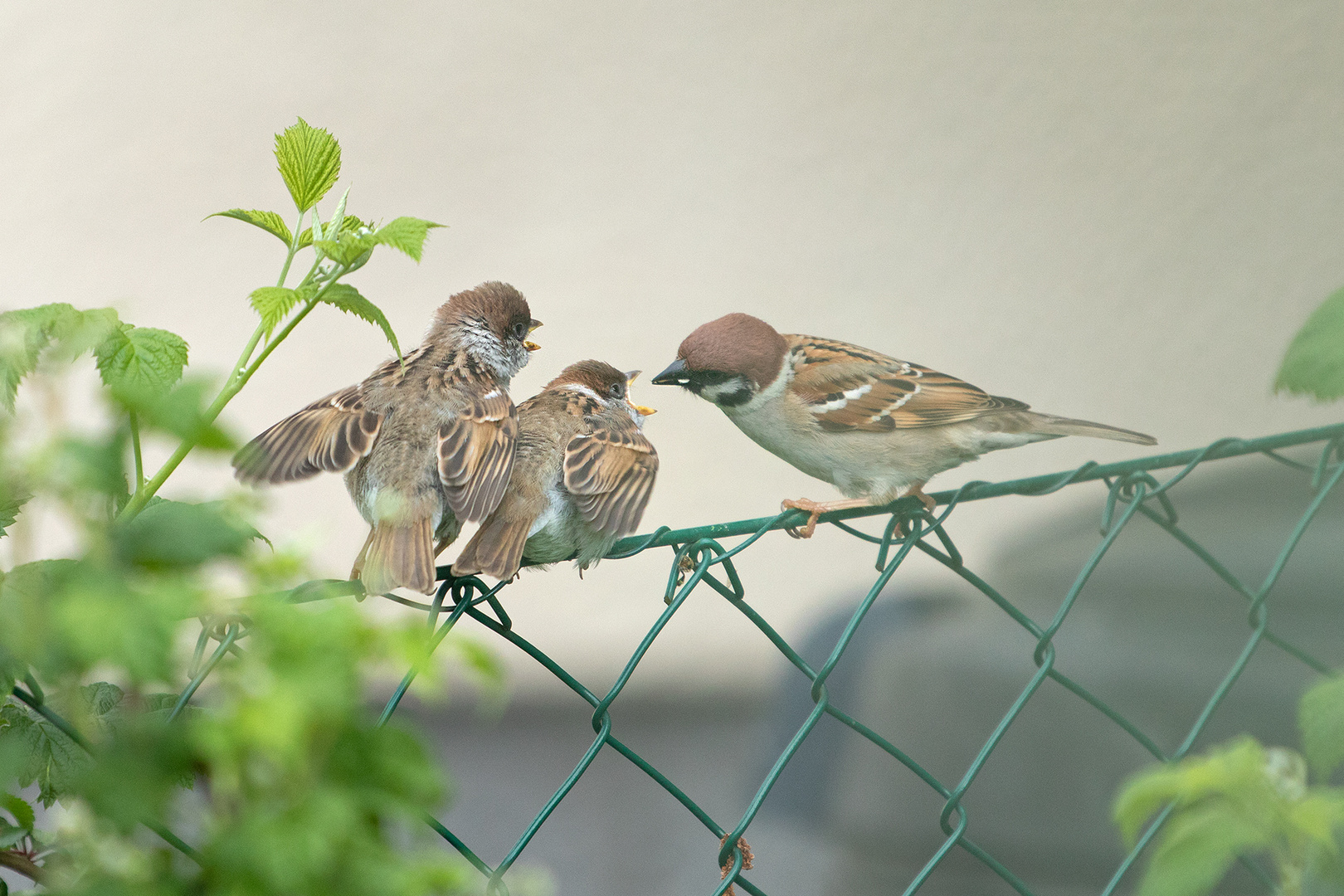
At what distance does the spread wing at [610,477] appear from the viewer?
802mm

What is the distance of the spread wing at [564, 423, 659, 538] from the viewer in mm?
802

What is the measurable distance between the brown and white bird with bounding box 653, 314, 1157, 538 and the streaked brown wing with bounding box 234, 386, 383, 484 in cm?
47

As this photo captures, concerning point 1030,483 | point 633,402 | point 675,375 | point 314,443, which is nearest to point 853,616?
point 1030,483

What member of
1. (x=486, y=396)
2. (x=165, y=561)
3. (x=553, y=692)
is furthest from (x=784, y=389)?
(x=553, y=692)

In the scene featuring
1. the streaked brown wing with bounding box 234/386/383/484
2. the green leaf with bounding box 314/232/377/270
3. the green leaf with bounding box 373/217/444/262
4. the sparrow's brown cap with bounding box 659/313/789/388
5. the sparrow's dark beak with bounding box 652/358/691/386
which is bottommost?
the streaked brown wing with bounding box 234/386/383/484

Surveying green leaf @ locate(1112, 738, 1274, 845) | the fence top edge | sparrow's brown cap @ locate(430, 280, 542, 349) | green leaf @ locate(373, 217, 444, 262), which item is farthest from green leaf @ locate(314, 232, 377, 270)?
sparrow's brown cap @ locate(430, 280, 542, 349)

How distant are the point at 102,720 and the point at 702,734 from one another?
236cm

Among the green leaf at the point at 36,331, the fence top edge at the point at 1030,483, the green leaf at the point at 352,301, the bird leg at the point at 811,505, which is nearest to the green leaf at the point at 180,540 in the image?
the green leaf at the point at 36,331

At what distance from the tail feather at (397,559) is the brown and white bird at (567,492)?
0.03 meters

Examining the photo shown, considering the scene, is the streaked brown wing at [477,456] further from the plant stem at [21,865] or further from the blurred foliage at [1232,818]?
the blurred foliage at [1232,818]

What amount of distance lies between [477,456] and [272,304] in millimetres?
297

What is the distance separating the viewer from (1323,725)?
433 millimetres

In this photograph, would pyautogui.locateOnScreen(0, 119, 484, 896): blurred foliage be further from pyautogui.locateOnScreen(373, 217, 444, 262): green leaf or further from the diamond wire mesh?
pyautogui.locateOnScreen(373, 217, 444, 262): green leaf

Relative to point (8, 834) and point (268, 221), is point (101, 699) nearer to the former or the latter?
point (8, 834)
